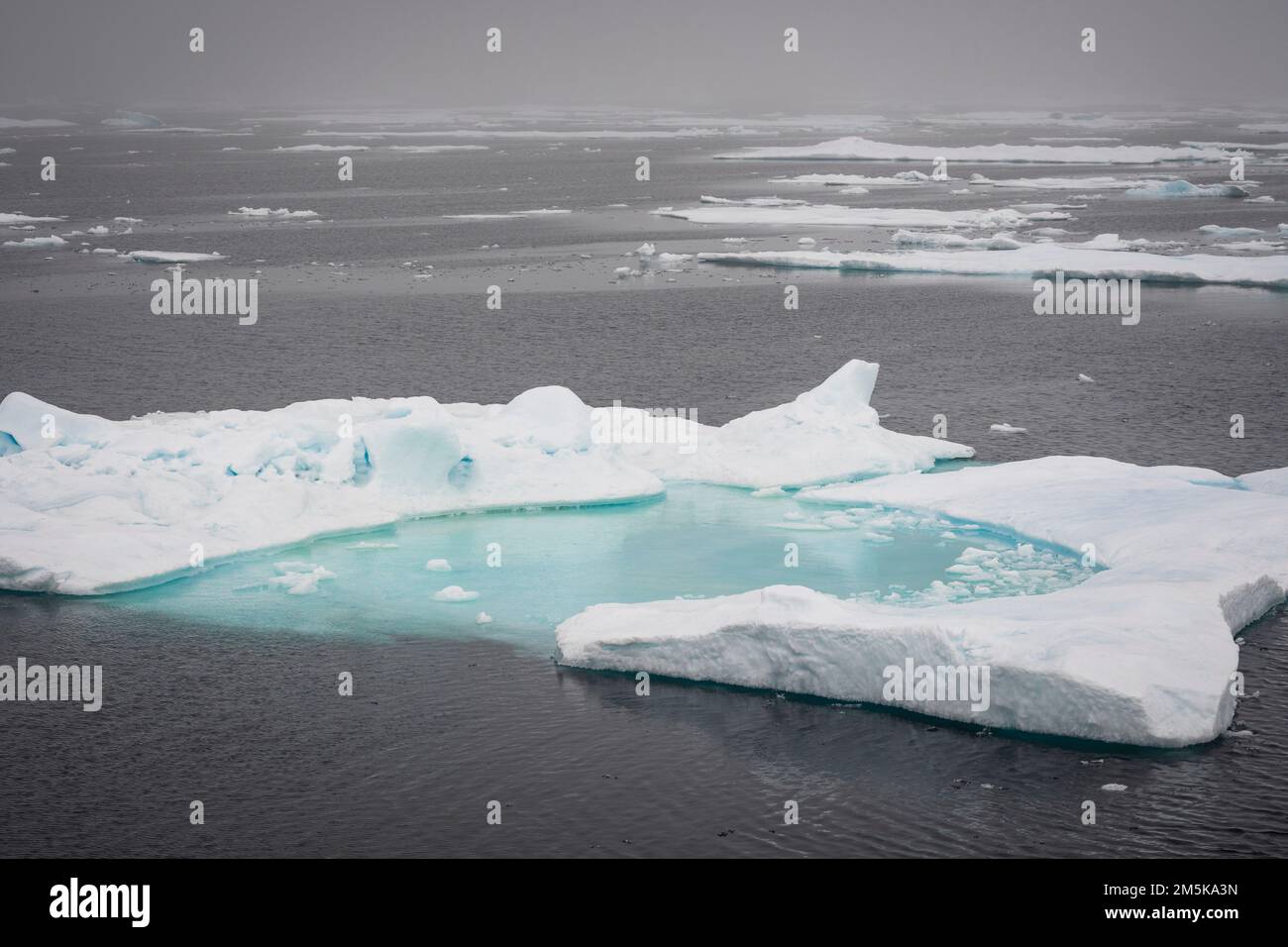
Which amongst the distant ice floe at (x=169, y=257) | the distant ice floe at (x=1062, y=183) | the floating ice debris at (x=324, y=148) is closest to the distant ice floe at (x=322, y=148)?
the floating ice debris at (x=324, y=148)

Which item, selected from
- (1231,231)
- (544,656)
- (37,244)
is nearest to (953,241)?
(1231,231)

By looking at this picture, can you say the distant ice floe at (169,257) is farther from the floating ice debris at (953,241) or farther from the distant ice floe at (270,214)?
the floating ice debris at (953,241)

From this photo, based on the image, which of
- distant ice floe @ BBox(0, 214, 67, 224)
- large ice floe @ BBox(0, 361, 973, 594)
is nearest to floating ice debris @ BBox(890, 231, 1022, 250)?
large ice floe @ BBox(0, 361, 973, 594)

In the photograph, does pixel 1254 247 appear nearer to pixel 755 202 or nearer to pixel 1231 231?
pixel 1231 231

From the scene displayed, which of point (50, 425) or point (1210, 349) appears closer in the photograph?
point (50, 425)

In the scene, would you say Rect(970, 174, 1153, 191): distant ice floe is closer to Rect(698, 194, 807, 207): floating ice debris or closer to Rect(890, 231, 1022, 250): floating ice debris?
Rect(698, 194, 807, 207): floating ice debris

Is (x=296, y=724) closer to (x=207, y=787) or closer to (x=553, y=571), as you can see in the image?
(x=207, y=787)
